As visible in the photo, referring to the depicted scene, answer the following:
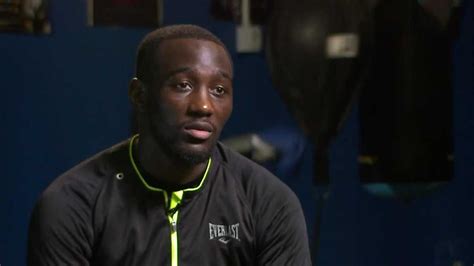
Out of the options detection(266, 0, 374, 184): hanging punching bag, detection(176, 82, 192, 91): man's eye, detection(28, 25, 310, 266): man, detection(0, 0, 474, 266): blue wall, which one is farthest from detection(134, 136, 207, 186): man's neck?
detection(266, 0, 374, 184): hanging punching bag

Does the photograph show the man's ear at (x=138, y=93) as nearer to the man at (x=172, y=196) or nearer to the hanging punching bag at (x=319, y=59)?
the man at (x=172, y=196)

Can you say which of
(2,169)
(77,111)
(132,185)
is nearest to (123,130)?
(77,111)

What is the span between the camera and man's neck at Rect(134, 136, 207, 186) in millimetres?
1280

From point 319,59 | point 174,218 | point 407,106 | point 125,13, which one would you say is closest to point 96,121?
point 125,13

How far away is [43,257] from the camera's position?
121 centimetres

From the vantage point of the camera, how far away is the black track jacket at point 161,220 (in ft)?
4.01

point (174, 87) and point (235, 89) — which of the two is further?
point (235, 89)

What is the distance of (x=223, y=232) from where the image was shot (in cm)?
127

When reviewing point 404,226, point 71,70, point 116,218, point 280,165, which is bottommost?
point 404,226

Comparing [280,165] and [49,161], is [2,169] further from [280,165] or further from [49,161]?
[280,165]

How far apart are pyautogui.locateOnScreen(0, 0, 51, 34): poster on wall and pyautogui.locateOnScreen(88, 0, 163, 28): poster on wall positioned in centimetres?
12

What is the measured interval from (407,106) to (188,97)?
3.89 ft

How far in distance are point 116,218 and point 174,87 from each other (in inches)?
9.5

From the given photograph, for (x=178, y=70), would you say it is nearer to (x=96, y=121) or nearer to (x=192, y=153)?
(x=192, y=153)
